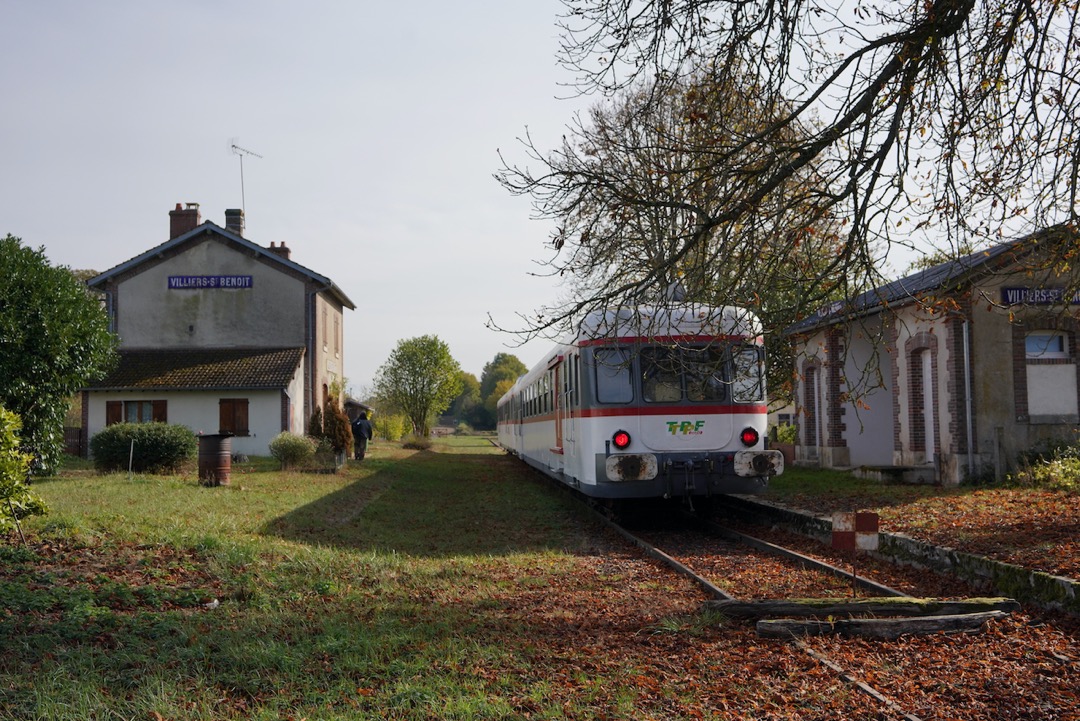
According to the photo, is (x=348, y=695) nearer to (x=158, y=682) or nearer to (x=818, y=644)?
(x=158, y=682)

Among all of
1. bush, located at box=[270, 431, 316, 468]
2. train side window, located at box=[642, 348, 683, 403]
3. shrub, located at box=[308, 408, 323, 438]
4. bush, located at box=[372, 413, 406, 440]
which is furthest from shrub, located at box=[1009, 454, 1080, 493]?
bush, located at box=[372, 413, 406, 440]

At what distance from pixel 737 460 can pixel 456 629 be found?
6.58 metres

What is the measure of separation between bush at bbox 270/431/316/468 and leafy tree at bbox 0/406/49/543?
12.8 metres

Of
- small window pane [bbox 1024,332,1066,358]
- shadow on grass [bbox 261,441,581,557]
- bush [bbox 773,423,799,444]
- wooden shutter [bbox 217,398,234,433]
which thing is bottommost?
shadow on grass [bbox 261,441,581,557]

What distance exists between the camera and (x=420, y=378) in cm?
5869

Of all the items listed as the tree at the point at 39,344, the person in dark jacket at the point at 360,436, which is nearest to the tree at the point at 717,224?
the tree at the point at 39,344

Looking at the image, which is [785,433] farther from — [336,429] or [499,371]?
[499,371]

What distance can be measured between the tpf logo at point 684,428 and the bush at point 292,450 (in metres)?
13.3

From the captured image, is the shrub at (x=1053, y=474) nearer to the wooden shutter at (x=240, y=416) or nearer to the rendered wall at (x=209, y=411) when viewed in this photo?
the rendered wall at (x=209, y=411)

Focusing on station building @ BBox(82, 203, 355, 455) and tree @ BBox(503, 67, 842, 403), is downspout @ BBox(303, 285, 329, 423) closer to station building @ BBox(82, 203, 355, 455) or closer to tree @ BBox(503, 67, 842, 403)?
station building @ BBox(82, 203, 355, 455)

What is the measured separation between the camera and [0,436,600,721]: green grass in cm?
524

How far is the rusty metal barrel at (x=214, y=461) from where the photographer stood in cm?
1747

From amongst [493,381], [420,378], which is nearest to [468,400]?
[493,381]

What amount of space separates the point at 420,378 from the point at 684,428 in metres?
47.0
